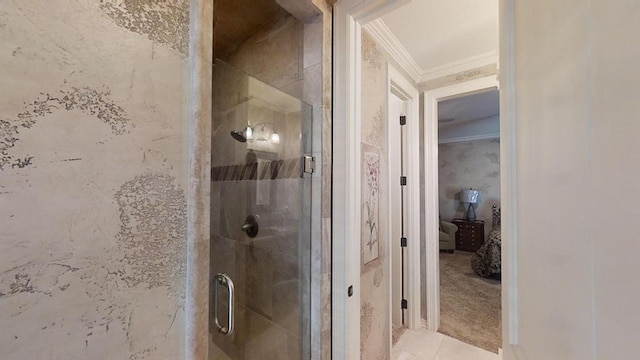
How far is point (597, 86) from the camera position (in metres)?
0.31

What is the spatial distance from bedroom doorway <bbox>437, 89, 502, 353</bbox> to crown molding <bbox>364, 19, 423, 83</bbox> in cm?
68

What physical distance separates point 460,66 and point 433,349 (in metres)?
2.72

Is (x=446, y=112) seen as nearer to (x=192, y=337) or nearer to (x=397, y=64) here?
(x=397, y=64)

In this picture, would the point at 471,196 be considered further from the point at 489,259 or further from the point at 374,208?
the point at 374,208

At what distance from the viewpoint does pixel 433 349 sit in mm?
2195

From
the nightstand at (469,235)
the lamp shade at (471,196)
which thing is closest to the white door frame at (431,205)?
the nightstand at (469,235)

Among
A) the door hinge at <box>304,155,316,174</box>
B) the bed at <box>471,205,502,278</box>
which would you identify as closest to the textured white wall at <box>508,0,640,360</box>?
the door hinge at <box>304,155,316,174</box>

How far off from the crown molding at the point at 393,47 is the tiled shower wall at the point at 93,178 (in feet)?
4.77

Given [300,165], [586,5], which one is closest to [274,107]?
[300,165]

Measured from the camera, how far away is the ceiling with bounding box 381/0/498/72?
1543 mm

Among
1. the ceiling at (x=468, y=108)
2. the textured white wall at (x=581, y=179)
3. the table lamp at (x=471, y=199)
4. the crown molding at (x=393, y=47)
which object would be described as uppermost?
the ceiling at (x=468, y=108)

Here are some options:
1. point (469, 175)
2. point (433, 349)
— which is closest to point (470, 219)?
point (469, 175)

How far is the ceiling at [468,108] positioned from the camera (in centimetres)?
348

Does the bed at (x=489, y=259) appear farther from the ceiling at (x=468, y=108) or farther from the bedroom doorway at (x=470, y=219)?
the ceiling at (x=468, y=108)
